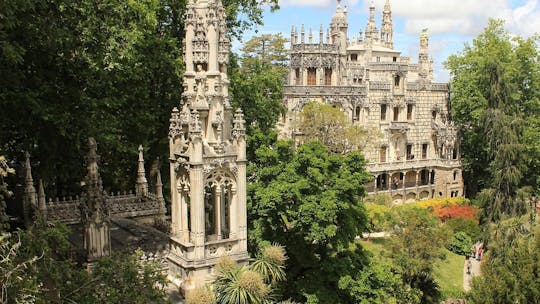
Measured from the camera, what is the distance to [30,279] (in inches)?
278

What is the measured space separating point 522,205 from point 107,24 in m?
27.7

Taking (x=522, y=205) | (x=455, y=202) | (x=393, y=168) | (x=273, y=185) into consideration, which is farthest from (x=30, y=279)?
(x=393, y=168)

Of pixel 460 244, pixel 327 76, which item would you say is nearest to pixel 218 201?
pixel 460 244

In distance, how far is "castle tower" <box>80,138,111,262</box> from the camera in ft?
41.1

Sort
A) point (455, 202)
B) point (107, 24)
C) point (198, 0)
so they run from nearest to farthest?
1. point (198, 0)
2. point (107, 24)
3. point (455, 202)

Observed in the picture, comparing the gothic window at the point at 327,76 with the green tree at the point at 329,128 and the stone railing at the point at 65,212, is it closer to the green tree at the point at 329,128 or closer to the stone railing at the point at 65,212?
the green tree at the point at 329,128

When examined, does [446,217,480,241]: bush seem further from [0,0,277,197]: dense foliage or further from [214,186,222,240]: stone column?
[214,186,222,240]: stone column

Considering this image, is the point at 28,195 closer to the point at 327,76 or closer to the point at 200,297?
the point at 200,297

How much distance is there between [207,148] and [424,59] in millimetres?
41748

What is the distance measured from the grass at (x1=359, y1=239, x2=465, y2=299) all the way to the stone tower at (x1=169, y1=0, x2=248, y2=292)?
39.7 ft

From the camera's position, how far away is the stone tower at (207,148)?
42.0ft

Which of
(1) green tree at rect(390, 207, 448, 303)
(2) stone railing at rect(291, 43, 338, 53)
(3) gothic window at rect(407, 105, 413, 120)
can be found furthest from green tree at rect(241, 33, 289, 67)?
(1) green tree at rect(390, 207, 448, 303)

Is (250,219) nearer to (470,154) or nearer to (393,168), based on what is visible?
(393,168)

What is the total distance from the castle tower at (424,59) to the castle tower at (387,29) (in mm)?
15163
